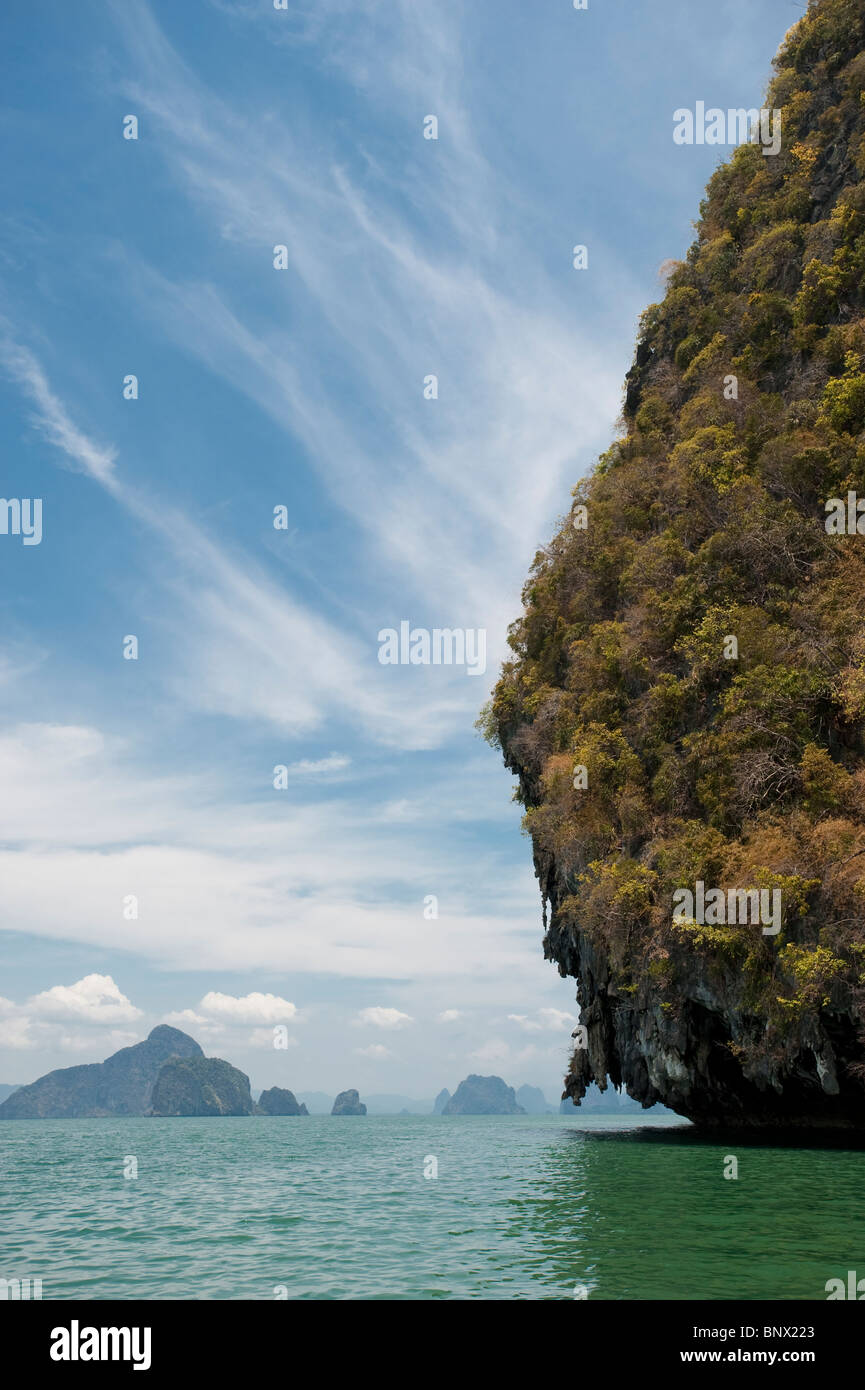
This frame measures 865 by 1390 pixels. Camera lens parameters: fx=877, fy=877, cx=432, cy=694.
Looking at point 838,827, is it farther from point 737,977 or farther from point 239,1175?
point 239,1175

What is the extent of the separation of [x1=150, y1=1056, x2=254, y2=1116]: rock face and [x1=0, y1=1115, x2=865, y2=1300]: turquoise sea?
182612 millimetres

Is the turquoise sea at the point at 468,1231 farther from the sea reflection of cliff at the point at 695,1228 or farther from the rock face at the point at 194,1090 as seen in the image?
the rock face at the point at 194,1090

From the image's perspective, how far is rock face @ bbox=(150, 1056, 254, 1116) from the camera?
186000 mm

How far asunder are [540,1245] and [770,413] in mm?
23946

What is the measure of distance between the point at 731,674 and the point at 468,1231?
1594 centimetres

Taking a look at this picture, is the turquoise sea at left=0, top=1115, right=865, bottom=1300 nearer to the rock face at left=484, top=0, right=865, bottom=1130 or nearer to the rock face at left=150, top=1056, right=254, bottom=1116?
the rock face at left=484, top=0, right=865, bottom=1130

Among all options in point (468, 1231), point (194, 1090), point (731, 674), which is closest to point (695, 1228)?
point (468, 1231)

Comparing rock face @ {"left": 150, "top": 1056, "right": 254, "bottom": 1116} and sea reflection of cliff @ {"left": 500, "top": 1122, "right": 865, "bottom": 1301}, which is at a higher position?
sea reflection of cliff @ {"left": 500, "top": 1122, "right": 865, "bottom": 1301}

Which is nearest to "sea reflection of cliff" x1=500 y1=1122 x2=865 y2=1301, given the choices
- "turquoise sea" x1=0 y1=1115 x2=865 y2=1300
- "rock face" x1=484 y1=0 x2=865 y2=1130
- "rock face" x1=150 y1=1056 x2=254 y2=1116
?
"turquoise sea" x1=0 y1=1115 x2=865 y2=1300

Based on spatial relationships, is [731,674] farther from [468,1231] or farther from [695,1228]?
[468,1231]

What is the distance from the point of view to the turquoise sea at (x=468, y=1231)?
9.49 meters

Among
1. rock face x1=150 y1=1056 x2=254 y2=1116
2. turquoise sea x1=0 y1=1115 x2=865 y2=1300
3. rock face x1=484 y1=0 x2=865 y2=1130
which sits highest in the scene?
rock face x1=484 y1=0 x2=865 y2=1130

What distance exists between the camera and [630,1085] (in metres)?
29.3

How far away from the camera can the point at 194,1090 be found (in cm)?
18938
